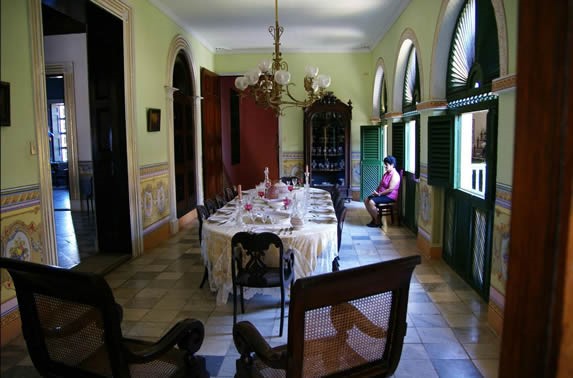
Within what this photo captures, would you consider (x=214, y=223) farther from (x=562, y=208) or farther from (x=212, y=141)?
(x=212, y=141)

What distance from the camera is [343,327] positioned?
190cm

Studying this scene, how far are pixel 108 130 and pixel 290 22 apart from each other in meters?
3.65

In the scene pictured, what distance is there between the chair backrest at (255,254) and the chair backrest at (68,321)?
1.42m

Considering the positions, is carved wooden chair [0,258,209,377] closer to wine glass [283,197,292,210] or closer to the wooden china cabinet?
wine glass [283,197,292,210]

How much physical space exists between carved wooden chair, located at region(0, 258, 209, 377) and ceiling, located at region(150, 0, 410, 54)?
17.3 feet

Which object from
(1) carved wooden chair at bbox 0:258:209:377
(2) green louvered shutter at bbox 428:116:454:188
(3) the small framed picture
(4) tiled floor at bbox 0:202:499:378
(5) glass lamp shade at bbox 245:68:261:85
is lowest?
(4) tiled floor at bbox 0:202:499:378

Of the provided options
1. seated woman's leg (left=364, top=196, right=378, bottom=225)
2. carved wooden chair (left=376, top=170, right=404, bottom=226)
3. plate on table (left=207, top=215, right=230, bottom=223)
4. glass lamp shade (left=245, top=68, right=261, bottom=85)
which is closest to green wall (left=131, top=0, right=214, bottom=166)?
glass lamp shade (left=245, top=68, right=261, bottom=85)

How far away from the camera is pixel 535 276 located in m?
0.73

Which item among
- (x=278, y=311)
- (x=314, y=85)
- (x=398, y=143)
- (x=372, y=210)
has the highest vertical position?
(x=314, y=85)

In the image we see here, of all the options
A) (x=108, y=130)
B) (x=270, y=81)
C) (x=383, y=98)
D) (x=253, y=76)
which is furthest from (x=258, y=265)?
(x=383, y=98)

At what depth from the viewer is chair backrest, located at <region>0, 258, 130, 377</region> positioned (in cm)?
179

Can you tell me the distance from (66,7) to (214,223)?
326 centimetres

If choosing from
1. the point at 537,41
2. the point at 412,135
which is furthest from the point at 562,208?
the point at 412,135

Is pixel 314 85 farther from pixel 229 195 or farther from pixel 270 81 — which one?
pixel 229 195
